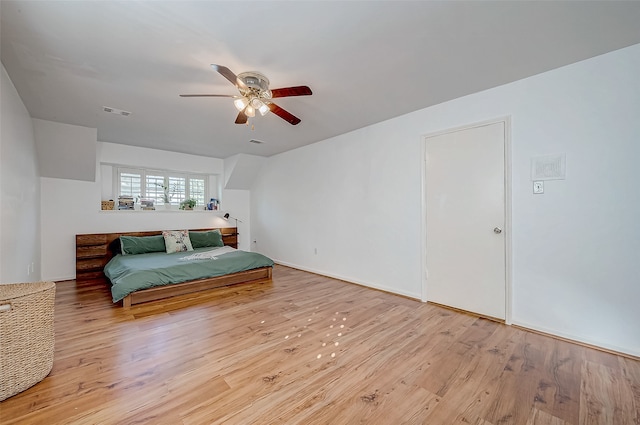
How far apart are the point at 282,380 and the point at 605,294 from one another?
282 centimetres

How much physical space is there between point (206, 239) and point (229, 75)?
13.4 ft

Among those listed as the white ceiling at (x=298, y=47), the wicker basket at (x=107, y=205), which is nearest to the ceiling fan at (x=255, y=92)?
the white ceiling at (x=298, y=47)

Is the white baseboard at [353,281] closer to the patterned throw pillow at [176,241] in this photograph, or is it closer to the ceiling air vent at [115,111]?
the patterned throw pillow at [176,241]

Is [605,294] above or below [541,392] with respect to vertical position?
above

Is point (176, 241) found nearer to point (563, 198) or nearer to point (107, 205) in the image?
point (107, 205)

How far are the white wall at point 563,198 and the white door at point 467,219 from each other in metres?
0.13

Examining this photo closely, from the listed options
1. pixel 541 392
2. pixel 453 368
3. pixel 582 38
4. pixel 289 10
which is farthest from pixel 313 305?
pixel 582 38

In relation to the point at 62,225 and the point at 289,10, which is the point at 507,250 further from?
the point at 62,225

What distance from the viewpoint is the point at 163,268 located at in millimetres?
3432

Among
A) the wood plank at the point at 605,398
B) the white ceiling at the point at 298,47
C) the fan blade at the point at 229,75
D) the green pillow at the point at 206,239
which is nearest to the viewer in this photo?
the wood plank at the point at 605,398

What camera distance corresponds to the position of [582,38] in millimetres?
2014

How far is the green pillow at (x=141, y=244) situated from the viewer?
4.50 meters

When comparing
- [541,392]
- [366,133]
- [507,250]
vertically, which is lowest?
[541,392]

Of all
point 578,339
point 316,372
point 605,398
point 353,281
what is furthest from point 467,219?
point 316,372
